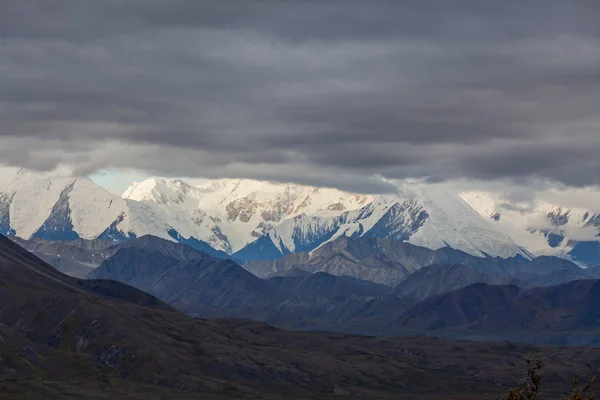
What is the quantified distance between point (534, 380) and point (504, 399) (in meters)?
4.48

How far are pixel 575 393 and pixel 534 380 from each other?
3057 millimetres

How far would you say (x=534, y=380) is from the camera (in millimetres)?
83812

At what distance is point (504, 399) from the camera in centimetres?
8750

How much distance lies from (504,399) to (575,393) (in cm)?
662

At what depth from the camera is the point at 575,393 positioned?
82.6 metres
